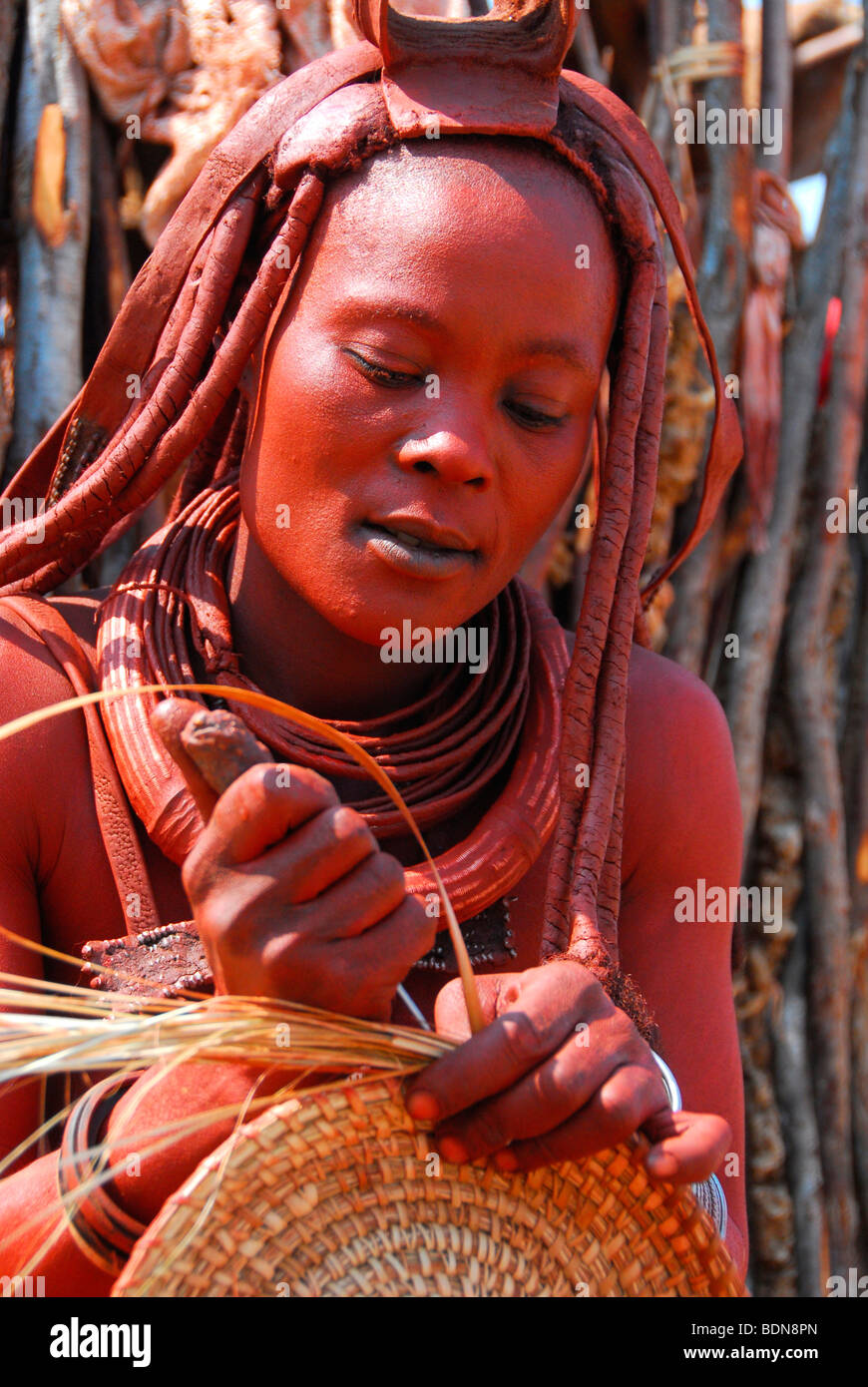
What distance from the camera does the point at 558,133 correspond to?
1.66 metres

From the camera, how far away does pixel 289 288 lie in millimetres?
1670

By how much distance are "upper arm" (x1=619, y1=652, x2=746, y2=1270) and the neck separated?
37 centimetres

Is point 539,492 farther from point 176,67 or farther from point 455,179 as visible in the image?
point 176,67

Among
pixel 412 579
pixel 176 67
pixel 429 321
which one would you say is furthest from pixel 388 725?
pixel 176 67

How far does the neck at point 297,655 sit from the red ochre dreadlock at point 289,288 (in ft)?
0.58

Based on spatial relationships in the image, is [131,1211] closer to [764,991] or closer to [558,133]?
[558,133]

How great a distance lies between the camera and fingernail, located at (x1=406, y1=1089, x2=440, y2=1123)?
49.4 inches

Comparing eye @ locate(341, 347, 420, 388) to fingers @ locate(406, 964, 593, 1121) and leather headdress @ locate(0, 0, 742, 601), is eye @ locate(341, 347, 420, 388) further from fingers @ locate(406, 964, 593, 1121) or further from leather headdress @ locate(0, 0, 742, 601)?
fingers @ locate(406, 964, 593, 1121)

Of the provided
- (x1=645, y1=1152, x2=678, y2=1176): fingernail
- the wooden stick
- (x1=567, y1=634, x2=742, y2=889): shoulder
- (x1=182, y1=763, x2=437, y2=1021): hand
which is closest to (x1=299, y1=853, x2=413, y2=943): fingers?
(x1=182, y1=763, x2=437, y2=1021): hand

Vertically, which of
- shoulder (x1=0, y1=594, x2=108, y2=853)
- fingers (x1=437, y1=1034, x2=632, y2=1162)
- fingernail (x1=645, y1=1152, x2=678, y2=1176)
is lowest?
fingernail (x1=645, y1=1152, x2=678, y2=1176)

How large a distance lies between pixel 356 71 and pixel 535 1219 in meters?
1.33

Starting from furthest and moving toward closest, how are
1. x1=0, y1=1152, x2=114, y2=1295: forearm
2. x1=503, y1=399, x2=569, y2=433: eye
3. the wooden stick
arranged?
the wooden stick < x1=503, y1=399, x2=569, y2=433: eye < x1=0, y1=1152, x2=114, y2=1295: forearm

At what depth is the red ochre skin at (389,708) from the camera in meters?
1.24

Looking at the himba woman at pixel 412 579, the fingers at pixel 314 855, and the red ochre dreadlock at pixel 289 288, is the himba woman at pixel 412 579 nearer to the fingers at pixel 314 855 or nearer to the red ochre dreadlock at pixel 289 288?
the red ochre dreadlock at pixel 289 288
